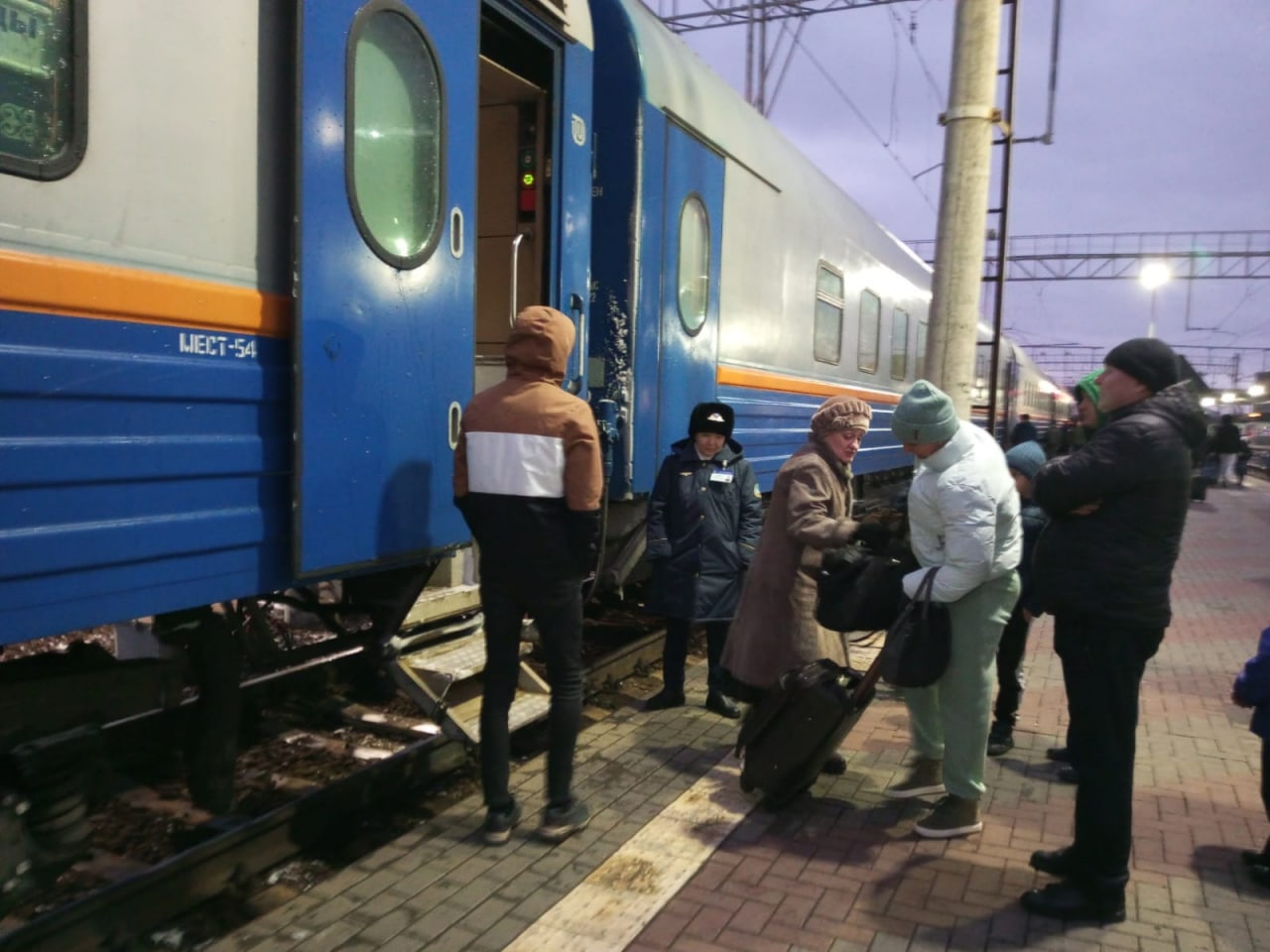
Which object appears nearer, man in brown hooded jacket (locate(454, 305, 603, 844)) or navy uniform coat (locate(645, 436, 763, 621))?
man in brown hooded jacket (locate(454, 305, 603, 844))

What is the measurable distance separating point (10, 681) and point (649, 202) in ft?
12.4

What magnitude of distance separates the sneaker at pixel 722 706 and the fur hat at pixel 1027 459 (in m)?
1.81

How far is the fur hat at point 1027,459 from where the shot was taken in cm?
477

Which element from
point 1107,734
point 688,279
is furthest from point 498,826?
point 688,279

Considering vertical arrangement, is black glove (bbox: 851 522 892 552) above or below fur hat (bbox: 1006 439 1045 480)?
below

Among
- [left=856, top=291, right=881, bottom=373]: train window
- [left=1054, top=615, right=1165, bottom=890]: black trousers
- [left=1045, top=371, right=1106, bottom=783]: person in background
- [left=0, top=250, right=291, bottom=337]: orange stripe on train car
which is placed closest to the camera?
[left=0, top=250, right=291, bottom=337]: orange stripe on train car

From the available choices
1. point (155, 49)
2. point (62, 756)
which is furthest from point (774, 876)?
point (155, 49)

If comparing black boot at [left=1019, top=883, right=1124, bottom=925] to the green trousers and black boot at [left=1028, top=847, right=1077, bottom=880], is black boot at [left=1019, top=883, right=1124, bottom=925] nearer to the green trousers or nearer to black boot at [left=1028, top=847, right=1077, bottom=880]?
black boot at [left=1028, top=847, right=1077, bottom=880]

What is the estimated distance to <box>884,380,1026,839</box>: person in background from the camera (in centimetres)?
359

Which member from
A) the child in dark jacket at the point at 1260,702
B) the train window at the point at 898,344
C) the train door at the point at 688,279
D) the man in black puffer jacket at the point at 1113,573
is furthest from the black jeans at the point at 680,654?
the train window at the point at 898,344

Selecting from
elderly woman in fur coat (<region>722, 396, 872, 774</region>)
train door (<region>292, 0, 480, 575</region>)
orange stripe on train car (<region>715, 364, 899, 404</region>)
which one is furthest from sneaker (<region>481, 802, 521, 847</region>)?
orange stripe on train car (<region>715, 364, 899, 404</region>)

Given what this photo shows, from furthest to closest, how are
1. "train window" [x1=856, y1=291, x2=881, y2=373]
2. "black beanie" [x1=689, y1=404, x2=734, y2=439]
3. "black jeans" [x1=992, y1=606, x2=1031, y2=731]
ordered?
"train window" [x1=856, y1=291, x2=881, y2=373] → "black beanie" [x1=689, y1=404, x2=734, y2=439] → "black jeans" [x1=992, y1=606, x2=1031, y2=731]

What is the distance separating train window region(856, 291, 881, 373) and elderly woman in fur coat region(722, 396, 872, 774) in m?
5.76

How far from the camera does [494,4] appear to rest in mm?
4145
